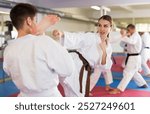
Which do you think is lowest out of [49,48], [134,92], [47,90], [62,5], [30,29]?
[134,92]

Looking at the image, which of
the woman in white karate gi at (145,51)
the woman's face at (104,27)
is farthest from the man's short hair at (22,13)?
the woman in white karate gi at (145,51)

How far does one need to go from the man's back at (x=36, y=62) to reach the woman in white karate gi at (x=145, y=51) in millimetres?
4281

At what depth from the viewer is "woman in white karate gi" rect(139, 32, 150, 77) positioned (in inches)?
210

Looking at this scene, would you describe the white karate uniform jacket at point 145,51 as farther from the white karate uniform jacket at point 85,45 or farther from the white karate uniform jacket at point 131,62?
the white karate uniform jacket at point 85,45

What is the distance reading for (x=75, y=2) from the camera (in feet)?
21.0

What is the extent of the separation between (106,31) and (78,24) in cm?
454

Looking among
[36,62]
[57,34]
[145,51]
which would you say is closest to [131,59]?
[145,51]

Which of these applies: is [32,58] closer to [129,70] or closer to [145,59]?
[129,70]

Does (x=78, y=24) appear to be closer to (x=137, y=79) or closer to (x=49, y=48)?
(x=137, y=79)

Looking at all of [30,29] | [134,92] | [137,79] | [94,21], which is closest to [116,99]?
[30,29]

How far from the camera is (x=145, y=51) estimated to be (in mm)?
5520

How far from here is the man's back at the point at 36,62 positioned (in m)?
1.36

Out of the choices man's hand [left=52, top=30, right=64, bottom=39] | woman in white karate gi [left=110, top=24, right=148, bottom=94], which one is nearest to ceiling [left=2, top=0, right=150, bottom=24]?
woman in white karate gi [left=110, top=24, right=148, bottom=94]

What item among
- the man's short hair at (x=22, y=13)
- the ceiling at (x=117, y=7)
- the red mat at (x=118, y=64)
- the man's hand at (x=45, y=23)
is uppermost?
the ceiling at (x=117, y=7)
